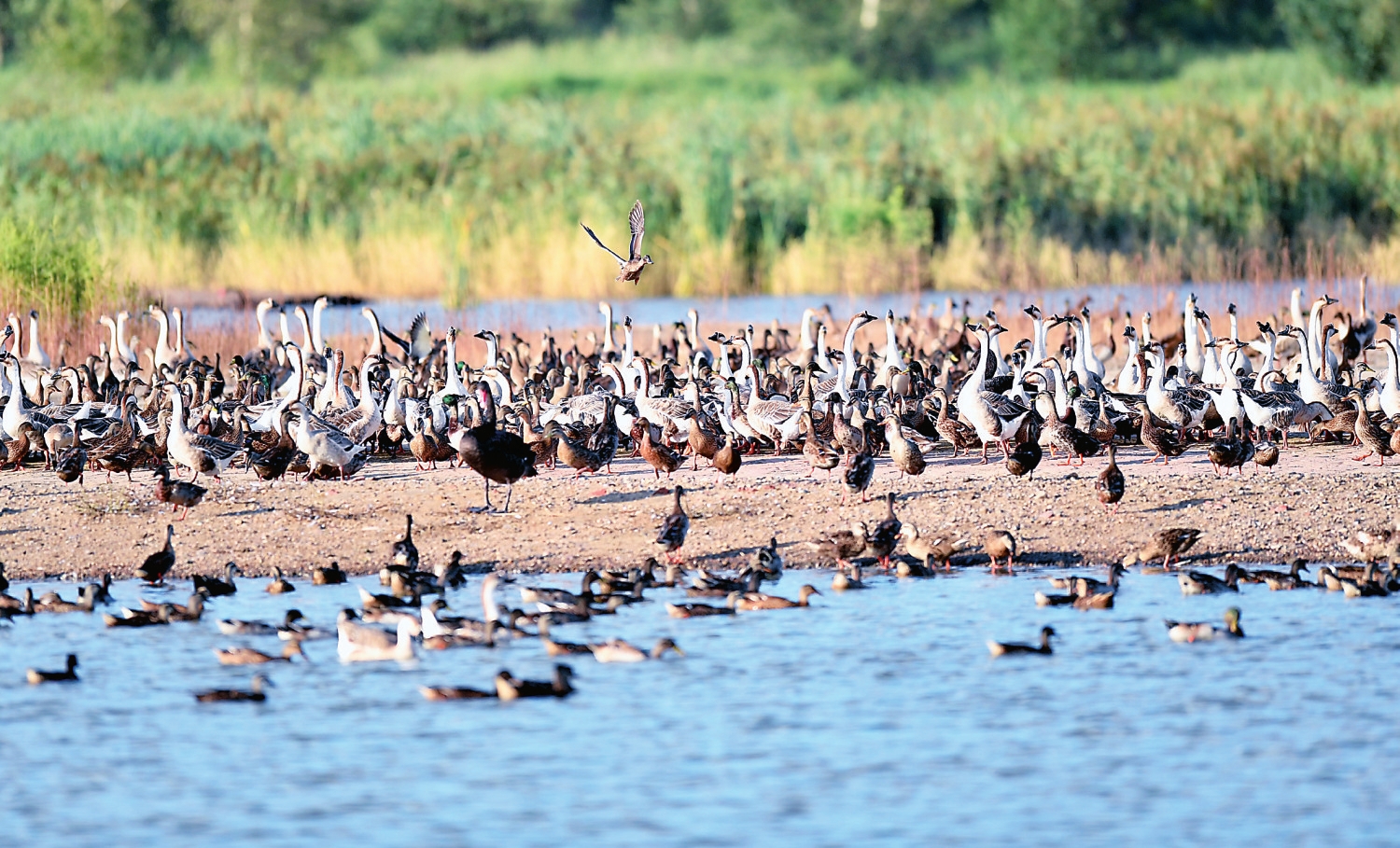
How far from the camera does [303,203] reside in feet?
123

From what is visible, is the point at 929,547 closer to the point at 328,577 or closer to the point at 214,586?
the point at 328,577

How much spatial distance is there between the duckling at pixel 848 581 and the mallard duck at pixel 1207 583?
2.06 m

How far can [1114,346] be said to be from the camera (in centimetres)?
2442

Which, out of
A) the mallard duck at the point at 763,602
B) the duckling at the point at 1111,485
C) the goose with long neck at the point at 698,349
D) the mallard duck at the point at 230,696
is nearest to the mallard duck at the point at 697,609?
the mallard duck at the point at 763,602

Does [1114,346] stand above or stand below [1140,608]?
above

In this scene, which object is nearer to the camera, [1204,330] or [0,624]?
[0,624]

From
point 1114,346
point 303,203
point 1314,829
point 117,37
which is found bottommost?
point 1314,829

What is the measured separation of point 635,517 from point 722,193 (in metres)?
19.3

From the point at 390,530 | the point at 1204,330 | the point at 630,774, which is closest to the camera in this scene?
the point at 630,774

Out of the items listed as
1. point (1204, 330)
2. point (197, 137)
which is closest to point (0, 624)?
point (1204, 330)

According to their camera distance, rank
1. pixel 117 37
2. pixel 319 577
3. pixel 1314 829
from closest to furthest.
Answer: pixel 1314 829 < pixel 319 577 < pixel 117 37

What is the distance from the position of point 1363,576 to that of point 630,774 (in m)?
5.76

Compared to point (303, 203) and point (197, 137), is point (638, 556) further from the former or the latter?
point (197, 137)

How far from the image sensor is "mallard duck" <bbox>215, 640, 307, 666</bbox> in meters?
12.9
